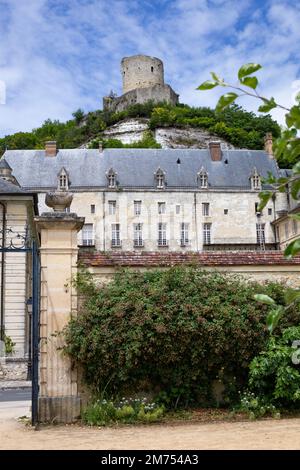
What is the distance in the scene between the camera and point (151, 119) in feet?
237

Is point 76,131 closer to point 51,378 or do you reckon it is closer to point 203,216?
point 203,216

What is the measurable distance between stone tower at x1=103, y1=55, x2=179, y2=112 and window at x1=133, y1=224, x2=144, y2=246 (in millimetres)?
39318

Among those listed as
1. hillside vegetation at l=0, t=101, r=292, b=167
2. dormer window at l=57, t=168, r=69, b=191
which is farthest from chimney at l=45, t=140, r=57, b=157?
hillside vegetation at l=0, t=101, r=292, b=167

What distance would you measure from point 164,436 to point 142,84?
80.4 metres

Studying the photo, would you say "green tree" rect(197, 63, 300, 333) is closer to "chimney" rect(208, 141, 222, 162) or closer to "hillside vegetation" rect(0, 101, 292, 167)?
"chimney" rect(208, 141, 222, 162)

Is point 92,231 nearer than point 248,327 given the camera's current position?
No

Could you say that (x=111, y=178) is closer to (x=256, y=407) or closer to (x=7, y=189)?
(x=7, y=189)

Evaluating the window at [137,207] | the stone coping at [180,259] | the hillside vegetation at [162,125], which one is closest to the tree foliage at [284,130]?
the stone coping at [180,259]

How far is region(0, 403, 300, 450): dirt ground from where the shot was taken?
6.02 metres

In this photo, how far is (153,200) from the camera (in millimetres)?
45875

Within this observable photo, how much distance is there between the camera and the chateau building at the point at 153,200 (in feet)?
149

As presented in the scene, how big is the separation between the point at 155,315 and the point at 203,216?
38155mm
